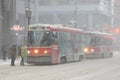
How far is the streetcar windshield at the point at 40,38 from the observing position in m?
35.0

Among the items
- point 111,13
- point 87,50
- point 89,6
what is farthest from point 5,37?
point 111,13

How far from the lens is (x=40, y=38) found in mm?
35031

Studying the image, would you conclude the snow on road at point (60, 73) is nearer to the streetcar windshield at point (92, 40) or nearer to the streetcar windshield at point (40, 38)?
the streetcar windshield at point (40, 38)

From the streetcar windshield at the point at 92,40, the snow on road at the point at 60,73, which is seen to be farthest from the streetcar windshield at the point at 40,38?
the streetcar windshield at the point at 92,40

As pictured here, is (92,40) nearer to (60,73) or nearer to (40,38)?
(40,38)

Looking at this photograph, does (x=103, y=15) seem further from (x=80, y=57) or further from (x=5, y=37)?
(x=80, y=57)

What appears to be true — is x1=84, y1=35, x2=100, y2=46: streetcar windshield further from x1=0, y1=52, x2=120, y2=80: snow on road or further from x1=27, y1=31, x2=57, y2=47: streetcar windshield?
x1=0, y1=52, x2=120, y2=80: snow on road

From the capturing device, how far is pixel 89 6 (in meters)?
97.8

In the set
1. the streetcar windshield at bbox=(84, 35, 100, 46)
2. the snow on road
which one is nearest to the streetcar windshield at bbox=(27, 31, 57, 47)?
the snow on road

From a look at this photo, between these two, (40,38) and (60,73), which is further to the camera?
(40,38)

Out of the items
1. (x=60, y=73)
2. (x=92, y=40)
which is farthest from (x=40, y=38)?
(x=92, y=40)

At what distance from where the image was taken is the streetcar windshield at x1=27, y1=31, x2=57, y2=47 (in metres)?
35.0

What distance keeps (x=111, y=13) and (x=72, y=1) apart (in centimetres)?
1519

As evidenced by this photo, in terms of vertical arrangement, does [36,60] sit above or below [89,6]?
below
